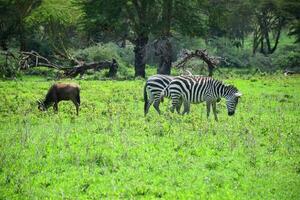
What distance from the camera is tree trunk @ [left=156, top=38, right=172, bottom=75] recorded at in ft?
122

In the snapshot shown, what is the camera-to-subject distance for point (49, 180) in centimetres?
1151

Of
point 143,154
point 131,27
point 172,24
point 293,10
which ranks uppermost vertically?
point 293,10

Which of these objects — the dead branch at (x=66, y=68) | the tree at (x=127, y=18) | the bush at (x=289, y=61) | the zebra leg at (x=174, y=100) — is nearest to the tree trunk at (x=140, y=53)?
the tree at (x=127, y=18)

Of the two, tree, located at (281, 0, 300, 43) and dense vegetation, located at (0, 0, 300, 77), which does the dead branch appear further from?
tree, located at (281, 0, 300, 43)

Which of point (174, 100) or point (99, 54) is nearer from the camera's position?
point (174, 100)

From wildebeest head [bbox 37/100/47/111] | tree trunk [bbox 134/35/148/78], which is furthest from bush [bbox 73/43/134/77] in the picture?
wildebeest head [bbox 37/100/47/111]

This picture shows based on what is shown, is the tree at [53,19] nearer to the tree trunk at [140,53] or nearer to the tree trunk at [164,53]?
the tree trunk at [140,53]

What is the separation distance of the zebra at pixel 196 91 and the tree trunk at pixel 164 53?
16.5 metres

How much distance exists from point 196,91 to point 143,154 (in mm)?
7166

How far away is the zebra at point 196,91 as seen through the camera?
66.3 ft

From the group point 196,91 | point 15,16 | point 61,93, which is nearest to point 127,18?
point 15,16

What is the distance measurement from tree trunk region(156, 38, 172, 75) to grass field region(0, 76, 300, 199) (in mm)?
15349

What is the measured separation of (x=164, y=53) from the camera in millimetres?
37031

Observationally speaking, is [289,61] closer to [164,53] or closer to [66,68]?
[164,53]
